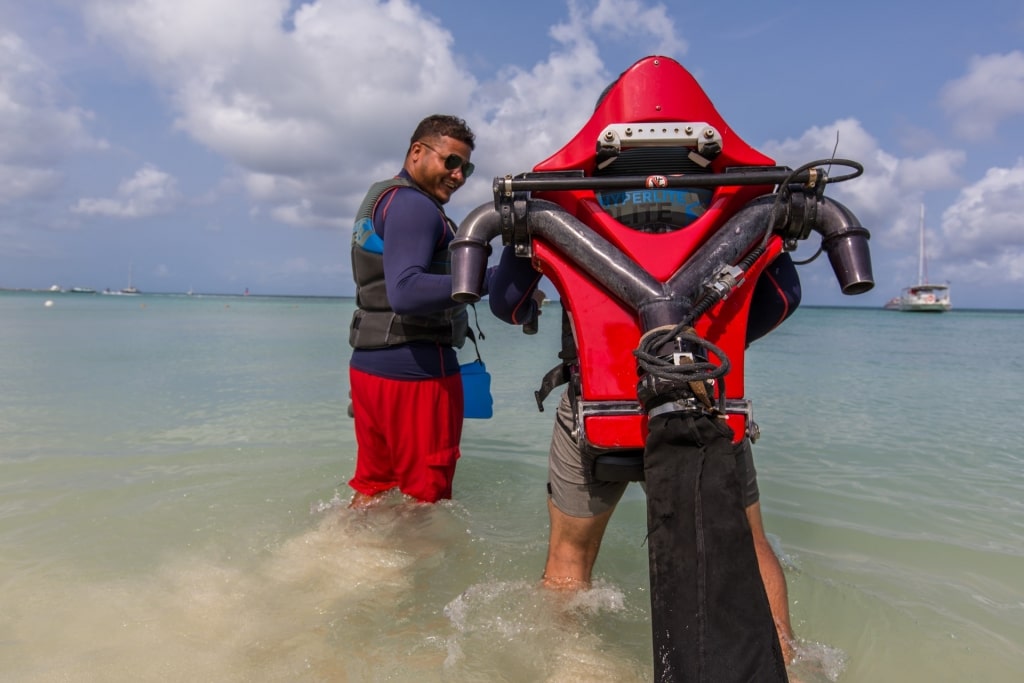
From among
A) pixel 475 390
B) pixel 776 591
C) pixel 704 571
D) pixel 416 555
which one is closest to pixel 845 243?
pixel 704 571

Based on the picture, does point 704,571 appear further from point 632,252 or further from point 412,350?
point 412,350

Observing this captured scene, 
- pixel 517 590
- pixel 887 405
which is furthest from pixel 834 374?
pixel 517 590

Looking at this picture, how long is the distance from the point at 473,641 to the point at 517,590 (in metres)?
0.27

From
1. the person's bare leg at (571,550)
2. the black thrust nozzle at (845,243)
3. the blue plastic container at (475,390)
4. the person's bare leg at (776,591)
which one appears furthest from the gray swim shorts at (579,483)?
the blue plastic container at (475,390)

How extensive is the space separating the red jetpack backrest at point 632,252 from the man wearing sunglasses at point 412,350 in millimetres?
1382

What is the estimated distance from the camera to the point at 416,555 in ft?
11.2

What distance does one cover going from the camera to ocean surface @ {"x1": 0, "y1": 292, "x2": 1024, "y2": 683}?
2520 millimetres

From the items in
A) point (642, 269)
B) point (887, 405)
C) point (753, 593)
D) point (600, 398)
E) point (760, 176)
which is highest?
point (760, 176)

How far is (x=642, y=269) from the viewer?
1.77 m

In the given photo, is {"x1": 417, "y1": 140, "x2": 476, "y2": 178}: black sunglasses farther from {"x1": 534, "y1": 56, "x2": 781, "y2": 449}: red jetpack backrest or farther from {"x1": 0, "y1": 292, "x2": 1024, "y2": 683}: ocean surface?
{"x1": 0, "y1": 292, "x2": 1024, "y2": 683}: ocean surface

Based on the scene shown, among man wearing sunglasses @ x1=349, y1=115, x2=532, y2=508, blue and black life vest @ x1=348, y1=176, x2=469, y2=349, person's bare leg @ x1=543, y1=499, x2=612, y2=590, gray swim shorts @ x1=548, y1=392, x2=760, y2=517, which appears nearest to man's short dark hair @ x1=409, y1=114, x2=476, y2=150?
man wearing sunglasses @ x1=349, y1=115, x2=532, y2=508

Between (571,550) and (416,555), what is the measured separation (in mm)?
1370

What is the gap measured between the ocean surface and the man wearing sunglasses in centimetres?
35

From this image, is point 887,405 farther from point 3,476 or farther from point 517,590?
point 3,476
